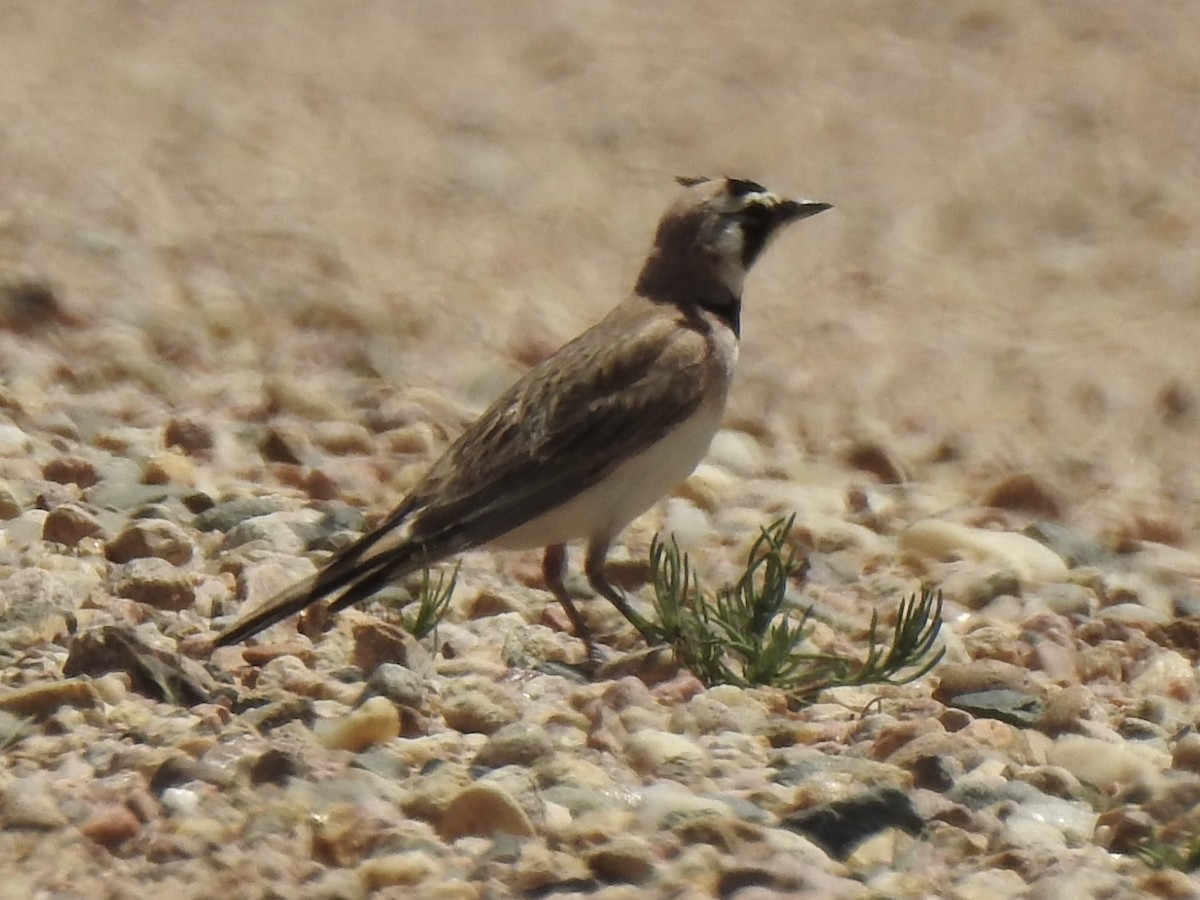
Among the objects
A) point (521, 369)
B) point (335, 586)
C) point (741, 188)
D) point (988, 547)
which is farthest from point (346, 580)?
point (521, 369)

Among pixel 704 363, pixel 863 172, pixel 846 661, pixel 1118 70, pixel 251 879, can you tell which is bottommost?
pixel 251 879

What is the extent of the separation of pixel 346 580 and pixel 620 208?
4.65m

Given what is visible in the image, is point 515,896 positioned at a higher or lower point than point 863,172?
lower

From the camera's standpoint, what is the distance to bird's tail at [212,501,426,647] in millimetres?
5168

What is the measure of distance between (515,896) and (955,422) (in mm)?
4451

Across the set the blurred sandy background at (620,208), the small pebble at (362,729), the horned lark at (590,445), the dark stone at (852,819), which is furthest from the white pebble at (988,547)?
the small pebble at (362,729)

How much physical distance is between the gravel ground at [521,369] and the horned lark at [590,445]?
8.7 inches

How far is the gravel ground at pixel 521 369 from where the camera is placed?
4.25m

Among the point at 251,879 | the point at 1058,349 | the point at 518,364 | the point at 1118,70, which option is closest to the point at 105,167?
the point at 518,364

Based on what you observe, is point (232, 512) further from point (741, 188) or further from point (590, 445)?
point (741, 188)

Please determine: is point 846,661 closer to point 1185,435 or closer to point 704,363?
point 704,363

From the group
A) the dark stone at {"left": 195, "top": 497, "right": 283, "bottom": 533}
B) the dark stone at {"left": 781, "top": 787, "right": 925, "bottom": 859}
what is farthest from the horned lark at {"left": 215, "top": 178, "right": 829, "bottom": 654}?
the dark stone at {"left": 781, "top": 787, "right": 925, "bottom": 859}

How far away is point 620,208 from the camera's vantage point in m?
9.73

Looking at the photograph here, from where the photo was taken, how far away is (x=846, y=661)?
528 cm
